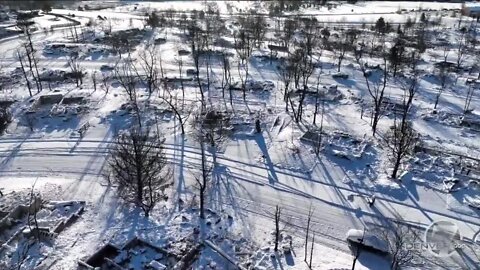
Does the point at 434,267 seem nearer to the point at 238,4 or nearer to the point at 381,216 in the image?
the point at 381,216

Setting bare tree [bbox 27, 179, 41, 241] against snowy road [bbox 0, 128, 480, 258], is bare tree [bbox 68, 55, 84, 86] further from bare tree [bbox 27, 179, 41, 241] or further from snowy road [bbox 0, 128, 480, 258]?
bare tree [bbox 27, 179, 41, 241]

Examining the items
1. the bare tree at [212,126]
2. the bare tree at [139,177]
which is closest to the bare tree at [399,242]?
the bare tree at [139,177]

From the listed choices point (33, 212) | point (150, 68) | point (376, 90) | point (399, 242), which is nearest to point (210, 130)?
point (150, 68)

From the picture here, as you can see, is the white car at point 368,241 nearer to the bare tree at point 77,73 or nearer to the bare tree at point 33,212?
the bare tree at point 33,212

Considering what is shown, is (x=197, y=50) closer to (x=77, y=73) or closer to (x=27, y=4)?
(x=77, y=73)

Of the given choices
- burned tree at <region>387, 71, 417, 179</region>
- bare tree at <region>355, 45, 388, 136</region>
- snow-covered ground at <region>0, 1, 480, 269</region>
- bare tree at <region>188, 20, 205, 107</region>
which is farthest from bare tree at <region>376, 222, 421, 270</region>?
bare tree at <region>188, 20, 205, 107</region>
